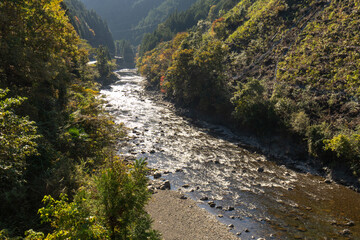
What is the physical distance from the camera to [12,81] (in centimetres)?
1409

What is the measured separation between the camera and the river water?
627 inches

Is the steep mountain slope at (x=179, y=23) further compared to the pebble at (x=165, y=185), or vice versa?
the steep mountain slope at (x=179, y=23)

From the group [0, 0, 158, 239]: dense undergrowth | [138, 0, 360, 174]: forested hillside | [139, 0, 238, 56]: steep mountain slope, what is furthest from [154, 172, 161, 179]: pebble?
[139, 0, 238, 56]: steep mountain slope

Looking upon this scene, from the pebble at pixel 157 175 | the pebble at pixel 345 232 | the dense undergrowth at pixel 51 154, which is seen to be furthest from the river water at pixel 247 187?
the dense undergrowth at pixel 51 154

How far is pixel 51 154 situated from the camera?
40.9 ft

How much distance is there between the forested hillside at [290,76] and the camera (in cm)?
2680

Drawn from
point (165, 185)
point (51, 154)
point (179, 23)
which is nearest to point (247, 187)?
point (165, 185)

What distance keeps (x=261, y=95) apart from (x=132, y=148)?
2218cm

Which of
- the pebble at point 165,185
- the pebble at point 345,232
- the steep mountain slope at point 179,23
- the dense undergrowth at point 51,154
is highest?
the steep mountain slope at point 179,23

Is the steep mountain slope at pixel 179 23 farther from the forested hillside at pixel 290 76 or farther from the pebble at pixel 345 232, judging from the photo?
the pebble at pixel 345 232

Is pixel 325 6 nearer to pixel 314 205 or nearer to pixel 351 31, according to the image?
pixel 351 31

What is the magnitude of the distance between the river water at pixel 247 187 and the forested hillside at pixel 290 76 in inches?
212

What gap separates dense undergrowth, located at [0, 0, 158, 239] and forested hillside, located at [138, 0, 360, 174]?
78.3 ft

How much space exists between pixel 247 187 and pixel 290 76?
26.1m
